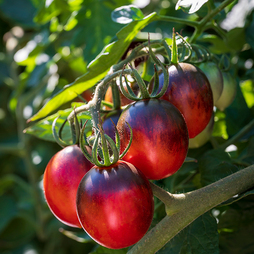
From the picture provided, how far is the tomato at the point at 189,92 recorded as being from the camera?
0.42 metres

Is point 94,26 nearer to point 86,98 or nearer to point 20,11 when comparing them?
point 86,98

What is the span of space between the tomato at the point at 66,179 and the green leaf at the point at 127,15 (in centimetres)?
22

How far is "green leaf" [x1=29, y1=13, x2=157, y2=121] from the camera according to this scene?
0.49m

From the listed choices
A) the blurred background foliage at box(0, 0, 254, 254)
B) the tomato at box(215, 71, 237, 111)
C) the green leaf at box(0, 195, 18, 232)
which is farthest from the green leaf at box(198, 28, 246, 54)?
the green leaf at box(0, 195, 18, 232)

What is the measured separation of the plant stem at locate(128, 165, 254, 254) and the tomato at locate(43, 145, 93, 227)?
10cm

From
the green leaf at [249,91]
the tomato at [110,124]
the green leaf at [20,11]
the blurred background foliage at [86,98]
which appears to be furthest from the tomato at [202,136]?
the green leaf at [20,11]

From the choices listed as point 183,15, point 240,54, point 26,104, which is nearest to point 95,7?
point 183,15

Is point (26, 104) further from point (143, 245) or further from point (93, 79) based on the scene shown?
point (143, 245)

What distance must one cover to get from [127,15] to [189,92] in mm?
190

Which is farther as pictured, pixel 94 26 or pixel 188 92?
pixel 94 26

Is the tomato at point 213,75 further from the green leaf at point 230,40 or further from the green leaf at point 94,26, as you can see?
the green leaf at point 94,26

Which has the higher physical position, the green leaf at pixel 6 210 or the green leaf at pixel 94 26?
the green leaf at pixel 94 26

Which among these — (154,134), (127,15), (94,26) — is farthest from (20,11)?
(154,134)

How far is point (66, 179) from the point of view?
422mm
